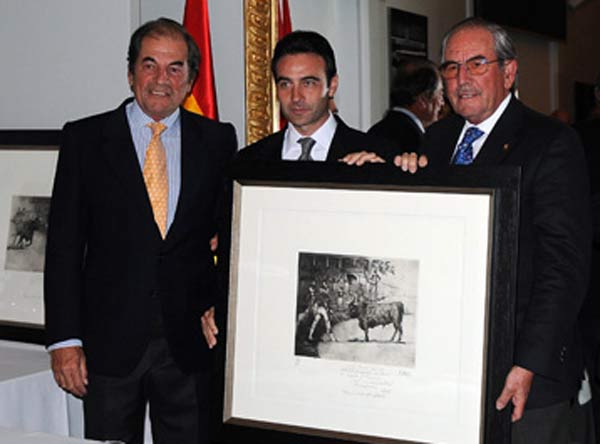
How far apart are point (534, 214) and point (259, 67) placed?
232 cm

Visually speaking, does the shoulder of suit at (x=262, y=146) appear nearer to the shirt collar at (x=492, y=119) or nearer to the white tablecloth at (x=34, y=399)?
the shirt collar at (x=492, y=119)

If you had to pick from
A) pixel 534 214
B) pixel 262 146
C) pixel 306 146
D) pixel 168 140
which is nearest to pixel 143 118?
pixel 168 140

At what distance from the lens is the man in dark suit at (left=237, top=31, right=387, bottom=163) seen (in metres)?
2.26

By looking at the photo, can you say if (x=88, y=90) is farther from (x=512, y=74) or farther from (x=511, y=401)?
(x=511, y=401)

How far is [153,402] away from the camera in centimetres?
234

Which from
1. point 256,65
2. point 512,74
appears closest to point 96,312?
point 512,74

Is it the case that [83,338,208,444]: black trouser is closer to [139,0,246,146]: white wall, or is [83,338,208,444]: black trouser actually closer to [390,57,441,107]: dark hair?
[139,0,246,146]: white wall

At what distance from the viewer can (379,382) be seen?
5.94 feet

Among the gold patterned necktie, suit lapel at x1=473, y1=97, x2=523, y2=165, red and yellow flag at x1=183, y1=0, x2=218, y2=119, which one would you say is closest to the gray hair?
suit lapel at x1=473, y1=97, x2=523, y2=165

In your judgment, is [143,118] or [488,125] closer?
[488,125]

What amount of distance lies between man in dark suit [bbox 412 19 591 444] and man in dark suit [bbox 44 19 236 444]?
2.49 ft

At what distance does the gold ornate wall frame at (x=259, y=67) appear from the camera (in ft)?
12.6

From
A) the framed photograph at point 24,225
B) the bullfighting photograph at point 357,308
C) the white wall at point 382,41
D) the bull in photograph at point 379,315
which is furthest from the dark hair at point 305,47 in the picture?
the white wall at point 382,41

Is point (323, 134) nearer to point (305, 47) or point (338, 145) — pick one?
point (338, 145)
